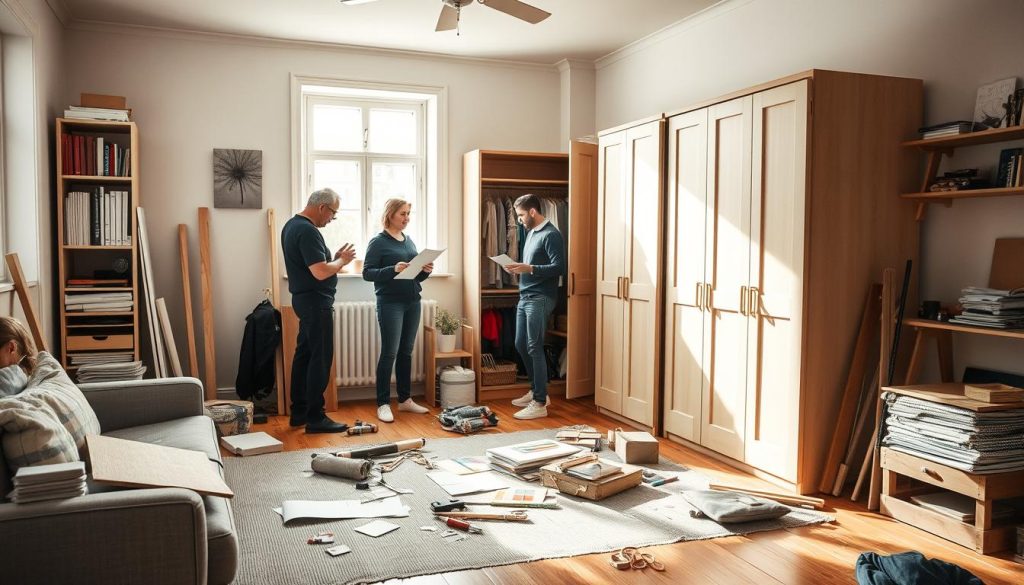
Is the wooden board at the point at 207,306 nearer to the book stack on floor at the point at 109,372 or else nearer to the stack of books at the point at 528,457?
the book stack on floor at the point at 109,372

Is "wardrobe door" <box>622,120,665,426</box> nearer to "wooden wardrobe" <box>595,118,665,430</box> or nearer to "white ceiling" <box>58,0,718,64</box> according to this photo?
"wooden wardrobe" <box>595,118,665,430</box>

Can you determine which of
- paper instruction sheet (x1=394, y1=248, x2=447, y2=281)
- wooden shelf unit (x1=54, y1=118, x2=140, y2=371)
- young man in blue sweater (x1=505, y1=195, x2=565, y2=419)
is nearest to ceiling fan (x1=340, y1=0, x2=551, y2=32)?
paper instruction sheet (x1=394, y1=248, x2=447, y2=281)

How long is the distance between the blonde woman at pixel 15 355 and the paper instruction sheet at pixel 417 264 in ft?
8.43

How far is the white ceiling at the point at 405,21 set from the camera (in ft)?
16.4

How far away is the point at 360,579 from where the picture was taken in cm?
285

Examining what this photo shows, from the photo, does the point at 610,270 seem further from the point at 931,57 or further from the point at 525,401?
the point at 931,57

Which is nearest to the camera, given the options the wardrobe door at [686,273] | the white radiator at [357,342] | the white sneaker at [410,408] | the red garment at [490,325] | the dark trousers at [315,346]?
the wardrobe door at [686,273]

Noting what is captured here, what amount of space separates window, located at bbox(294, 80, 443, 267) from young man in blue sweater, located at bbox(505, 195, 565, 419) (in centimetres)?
103

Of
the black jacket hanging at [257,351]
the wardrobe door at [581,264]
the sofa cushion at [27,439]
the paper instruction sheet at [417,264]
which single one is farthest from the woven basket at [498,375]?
the sofa cushion at [27,439]

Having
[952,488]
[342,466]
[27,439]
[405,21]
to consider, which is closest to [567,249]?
[405,21]

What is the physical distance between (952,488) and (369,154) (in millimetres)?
4639

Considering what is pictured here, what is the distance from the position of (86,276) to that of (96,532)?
3658 mm

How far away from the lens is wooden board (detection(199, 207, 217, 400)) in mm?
5504

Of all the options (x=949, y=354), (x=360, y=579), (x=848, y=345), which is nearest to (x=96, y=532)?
(x=360, y=579)
